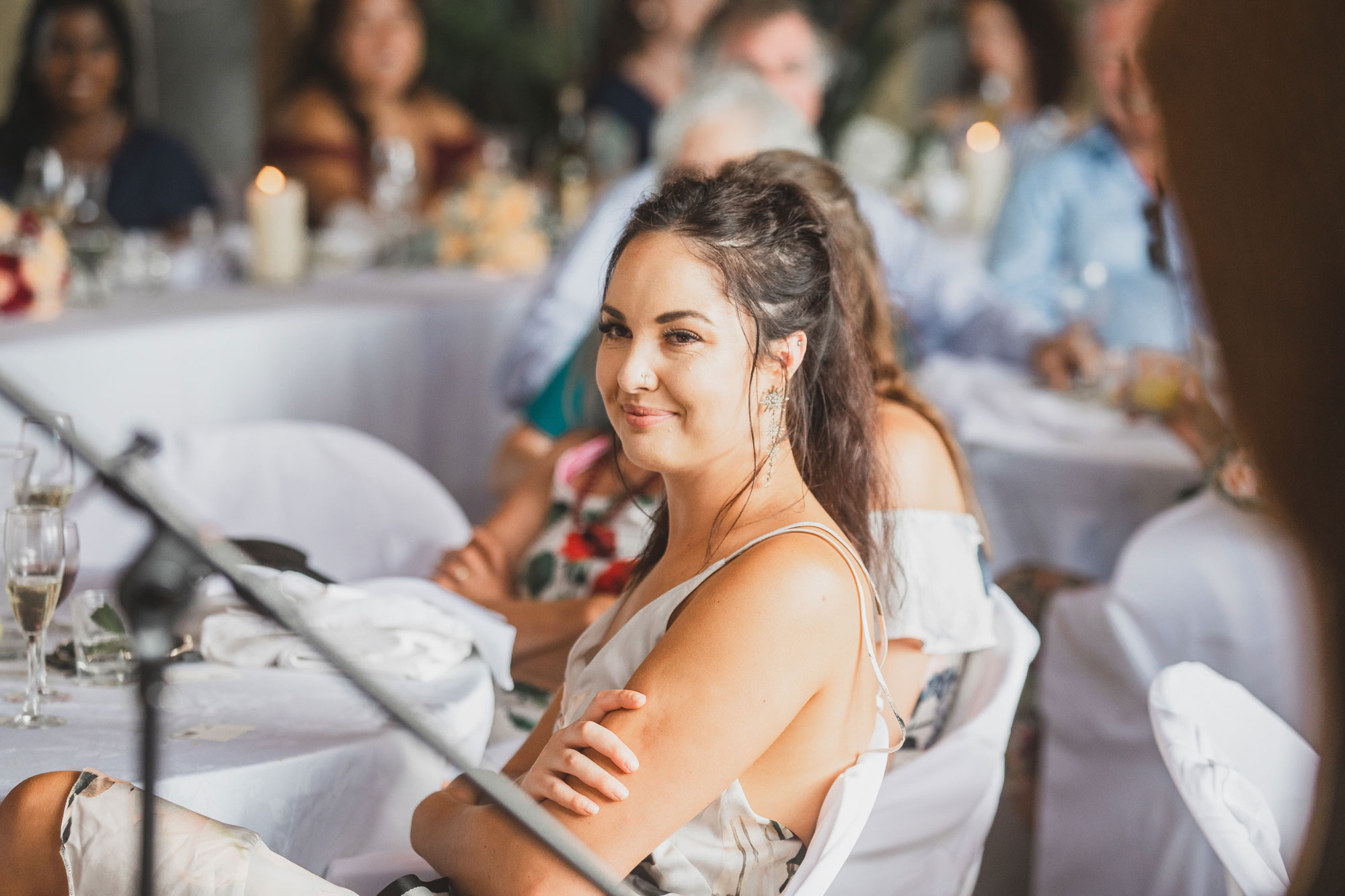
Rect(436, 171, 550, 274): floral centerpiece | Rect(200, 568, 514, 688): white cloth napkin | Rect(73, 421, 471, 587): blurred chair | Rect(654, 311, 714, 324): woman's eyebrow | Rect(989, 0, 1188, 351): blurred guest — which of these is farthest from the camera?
Rect(436, 171, 550, 274): floral centerpiece

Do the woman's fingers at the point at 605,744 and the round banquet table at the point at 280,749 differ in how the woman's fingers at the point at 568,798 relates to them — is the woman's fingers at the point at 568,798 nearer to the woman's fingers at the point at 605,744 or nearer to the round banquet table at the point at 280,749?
the woman's fingers at the point at 605,744

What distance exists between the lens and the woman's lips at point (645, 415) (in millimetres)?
1080

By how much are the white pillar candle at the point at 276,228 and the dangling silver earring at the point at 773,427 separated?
214 cm

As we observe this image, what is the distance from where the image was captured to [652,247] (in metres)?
1.10

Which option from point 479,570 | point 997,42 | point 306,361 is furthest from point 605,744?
point 997,42

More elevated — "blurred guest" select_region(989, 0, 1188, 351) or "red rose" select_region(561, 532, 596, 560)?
"blurred guest" select_region(989, 0, 1188, 351)

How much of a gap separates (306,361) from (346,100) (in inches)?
68.7

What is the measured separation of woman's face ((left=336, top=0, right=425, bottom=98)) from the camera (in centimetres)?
405

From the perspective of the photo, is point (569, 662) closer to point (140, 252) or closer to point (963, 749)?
point (963, 749)

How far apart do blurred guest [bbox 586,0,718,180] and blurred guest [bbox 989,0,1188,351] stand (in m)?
1.90

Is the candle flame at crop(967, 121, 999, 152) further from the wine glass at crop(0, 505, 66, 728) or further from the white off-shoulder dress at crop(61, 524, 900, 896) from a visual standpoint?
the wine glass at crop(0, 505, 66, 728)

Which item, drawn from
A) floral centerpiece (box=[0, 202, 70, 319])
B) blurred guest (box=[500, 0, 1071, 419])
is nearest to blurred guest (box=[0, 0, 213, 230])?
floral centerpiece (box=[0, 202, 70, 319])

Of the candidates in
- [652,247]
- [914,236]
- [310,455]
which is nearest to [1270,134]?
[652,247]

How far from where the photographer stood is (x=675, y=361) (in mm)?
1071
